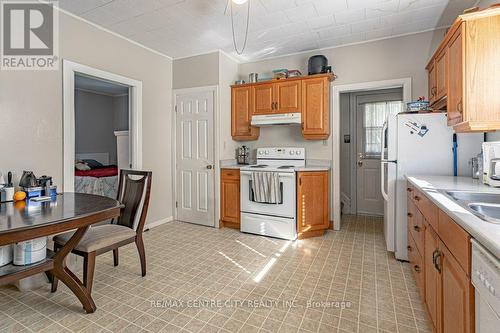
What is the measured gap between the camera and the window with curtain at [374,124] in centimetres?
441

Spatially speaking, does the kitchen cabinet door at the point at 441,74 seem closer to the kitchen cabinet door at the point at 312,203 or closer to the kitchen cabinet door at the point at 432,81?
the kitchen cabinet door at the point at 432,81

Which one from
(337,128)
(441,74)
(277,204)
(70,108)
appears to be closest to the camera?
(441,74)

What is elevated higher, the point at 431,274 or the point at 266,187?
the point at 266,187

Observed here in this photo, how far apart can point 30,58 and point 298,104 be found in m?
3.03

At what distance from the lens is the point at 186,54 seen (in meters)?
3.96

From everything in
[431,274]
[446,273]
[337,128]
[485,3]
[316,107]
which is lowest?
[431,274]

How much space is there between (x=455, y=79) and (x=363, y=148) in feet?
8.69

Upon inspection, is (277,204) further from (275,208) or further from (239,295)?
(239,295)

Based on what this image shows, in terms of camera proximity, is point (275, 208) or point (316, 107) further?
point (316, 107)

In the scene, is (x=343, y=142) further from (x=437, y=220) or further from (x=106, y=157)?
(x=106, y=157)

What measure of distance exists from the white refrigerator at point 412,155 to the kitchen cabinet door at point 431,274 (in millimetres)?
1017

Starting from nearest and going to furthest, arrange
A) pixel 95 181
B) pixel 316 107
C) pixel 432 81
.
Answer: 1. pixel 432 81
2. pixel 316 107
3. pixel 95 181

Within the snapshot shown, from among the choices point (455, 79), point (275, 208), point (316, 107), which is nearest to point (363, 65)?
point (316, 107)

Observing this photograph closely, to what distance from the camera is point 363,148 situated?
4.61 m
